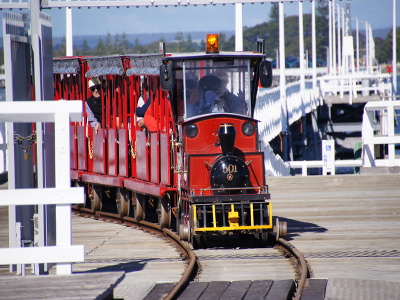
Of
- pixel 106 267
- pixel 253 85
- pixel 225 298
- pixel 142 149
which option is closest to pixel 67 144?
pixel 225 298

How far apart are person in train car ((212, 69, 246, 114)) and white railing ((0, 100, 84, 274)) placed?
5013 millimetres

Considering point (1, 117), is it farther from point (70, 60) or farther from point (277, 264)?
point (70, 60)

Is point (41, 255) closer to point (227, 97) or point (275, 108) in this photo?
point (227, 97)

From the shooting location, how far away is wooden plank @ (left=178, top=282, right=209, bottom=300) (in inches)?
339

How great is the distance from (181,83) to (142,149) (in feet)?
8.04

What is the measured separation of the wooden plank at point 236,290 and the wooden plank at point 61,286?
1.70 meters

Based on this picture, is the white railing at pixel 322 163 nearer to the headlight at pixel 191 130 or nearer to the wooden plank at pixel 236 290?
the headlight at pixel 191 130

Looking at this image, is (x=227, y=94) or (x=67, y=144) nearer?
(x=67, y=144)

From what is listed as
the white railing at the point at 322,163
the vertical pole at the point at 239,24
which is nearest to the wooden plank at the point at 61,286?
the vertical pole at the point at 239,24

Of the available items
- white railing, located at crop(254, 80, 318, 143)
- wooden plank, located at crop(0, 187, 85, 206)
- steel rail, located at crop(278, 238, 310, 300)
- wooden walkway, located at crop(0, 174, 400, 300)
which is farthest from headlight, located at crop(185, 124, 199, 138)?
white railing, located at crop(254, 80, 318, 143)

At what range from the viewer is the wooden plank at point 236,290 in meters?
8.54

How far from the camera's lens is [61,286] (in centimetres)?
680

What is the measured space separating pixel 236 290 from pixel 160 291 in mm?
763

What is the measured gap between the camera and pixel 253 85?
12914 millimetres
